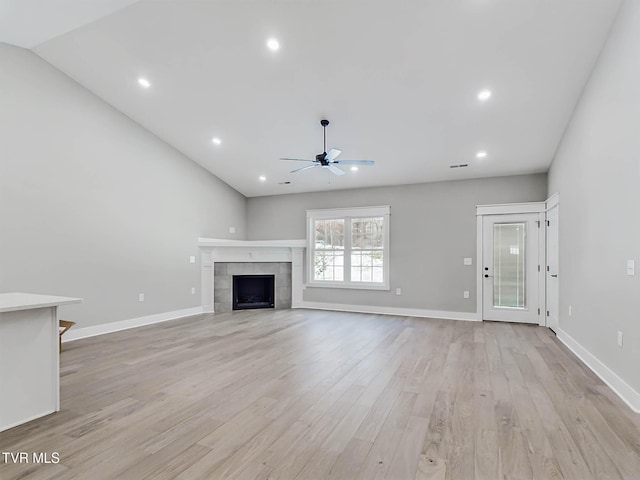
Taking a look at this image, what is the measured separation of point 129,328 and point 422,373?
4382 millimetres

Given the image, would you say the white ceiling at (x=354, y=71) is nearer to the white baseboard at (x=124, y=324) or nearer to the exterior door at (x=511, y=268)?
the exterior door at (x=511, y=268)

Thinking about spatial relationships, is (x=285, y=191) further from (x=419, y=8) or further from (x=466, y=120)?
(x=419, y=8)

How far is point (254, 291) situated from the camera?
7473 millimetres

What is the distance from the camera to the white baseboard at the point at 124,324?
461cm

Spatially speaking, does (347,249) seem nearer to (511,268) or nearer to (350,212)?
(350,212)

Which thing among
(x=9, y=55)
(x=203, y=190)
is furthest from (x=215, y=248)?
(x=9, y=55)

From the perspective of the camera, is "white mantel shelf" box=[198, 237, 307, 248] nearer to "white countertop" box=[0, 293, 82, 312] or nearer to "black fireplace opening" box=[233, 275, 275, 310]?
"black fireplace opening" box=[233, 275, 275, 310]

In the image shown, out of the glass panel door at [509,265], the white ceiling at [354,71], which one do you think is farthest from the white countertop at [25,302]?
the glass panel door at [509,265]

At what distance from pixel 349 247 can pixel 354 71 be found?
156 inches

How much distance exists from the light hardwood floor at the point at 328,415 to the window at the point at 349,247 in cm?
268

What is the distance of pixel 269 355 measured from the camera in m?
3.97

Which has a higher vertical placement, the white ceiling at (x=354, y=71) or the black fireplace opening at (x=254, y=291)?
the white ceiling at (x=354, y=71)

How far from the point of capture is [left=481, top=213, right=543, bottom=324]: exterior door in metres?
5.88

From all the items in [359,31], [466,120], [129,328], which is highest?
[359,31]
